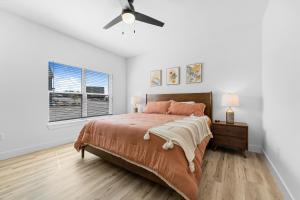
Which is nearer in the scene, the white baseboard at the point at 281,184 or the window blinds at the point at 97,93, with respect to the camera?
the white baseboard at the point at 281,184

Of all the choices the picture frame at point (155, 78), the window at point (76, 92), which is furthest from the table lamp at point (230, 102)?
the window at point (76, 92)

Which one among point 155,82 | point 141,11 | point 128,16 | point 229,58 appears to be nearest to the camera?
point 128,16

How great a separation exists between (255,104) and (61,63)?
4390 mm

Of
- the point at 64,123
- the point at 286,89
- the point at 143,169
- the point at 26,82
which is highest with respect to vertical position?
the point at 26,82

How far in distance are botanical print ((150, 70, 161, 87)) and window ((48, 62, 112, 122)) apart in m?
1.38

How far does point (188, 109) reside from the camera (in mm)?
3170

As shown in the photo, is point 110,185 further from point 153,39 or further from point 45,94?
point 153,39

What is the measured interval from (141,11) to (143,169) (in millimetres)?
2466

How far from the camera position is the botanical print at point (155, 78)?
422cm

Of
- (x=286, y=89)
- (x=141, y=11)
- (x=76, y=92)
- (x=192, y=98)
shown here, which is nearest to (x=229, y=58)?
(x=192, y=98)

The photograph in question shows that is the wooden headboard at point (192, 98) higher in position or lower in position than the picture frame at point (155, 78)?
lower

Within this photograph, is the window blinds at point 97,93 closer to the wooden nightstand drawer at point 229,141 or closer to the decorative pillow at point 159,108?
the decorative pillow at point 159,108

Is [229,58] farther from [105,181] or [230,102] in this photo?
[105,181]

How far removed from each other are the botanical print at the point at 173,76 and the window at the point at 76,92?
6.35 ft
